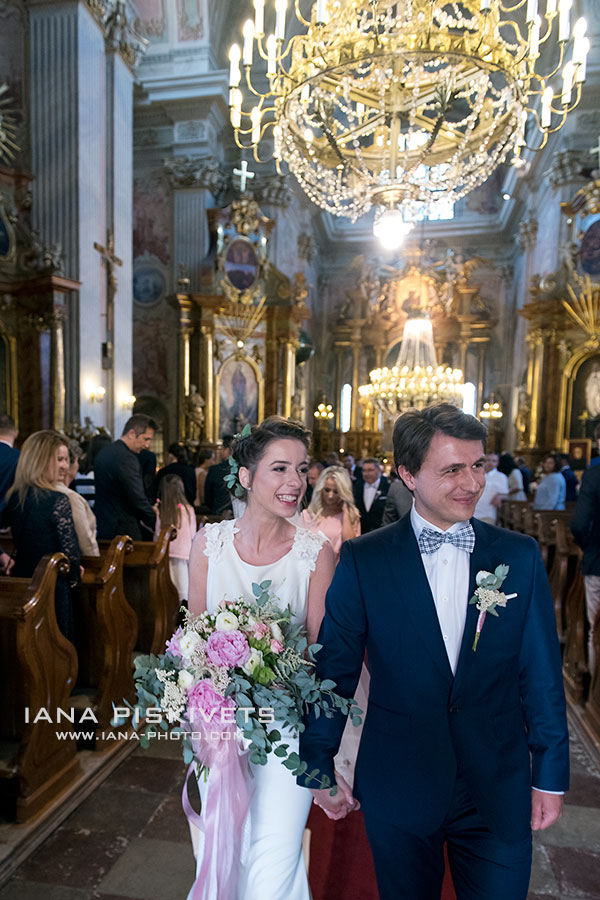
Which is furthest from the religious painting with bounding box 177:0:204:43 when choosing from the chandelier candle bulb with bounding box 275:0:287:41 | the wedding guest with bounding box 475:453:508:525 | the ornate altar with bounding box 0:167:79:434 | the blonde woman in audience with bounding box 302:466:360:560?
the blonde woman in audience with bounding box 302:466:360:560

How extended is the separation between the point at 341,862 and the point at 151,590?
2153 mm

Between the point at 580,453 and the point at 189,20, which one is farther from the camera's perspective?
the point at 580,453

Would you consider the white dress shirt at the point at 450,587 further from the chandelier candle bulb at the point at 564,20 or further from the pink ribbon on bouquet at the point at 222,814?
the chandelier candle bulb at the point at 564,20

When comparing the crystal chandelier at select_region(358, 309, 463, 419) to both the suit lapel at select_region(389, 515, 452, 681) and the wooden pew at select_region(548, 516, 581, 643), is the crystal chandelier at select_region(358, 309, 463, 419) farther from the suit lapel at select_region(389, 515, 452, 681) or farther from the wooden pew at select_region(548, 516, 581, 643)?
the suit lapel at select_region(389, 515, 452, 681)

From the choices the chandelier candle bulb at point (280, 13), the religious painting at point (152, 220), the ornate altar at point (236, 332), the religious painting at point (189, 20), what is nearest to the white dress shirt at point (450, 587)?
the chandelier candle bulb at point (280, 13)

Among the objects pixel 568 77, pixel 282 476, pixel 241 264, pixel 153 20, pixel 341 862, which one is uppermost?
pixel 153 20

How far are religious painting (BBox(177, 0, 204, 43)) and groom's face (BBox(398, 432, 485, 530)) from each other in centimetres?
1587

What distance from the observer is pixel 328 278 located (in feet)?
74.3

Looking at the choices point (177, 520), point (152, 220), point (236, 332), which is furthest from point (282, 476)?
point (152, 220)

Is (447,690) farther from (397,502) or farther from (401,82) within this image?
(401,82)

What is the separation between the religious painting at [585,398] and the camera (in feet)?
47.1

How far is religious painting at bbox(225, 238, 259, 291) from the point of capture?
14516mm

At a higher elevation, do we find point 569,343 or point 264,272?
point 264,272

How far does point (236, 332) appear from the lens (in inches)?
589
